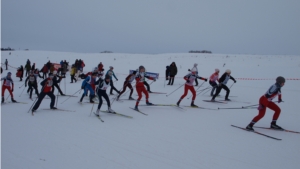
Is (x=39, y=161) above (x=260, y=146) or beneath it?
beneath

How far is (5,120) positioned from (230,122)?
352 inches

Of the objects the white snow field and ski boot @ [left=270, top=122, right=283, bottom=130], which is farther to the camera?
ski boot @ [left=270, top=122, right=283, bottom=130]

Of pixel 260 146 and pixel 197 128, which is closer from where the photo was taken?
pixel 260 146

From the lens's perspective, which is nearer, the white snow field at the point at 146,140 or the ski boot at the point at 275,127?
the white snow field at the point at 146,140

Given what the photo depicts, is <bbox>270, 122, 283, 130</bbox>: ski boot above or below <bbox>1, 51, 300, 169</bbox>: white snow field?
above

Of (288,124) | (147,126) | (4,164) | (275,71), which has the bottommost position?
(4,164)

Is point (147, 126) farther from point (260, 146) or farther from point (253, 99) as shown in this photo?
point (253, 99)

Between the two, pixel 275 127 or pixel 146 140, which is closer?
pixel 146 140

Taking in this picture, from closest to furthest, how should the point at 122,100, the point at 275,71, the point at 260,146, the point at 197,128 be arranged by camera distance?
the point at 260,146
the point at 197,128
the point at 122,100
the point at 275,71

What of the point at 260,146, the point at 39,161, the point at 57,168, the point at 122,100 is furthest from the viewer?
the point at 122,100

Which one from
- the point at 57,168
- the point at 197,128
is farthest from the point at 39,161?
the point at 197,128

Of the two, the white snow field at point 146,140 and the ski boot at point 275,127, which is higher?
the ski boot at point 275,127

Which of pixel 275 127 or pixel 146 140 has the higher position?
pixel 275 127

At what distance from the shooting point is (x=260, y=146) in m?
5.36
